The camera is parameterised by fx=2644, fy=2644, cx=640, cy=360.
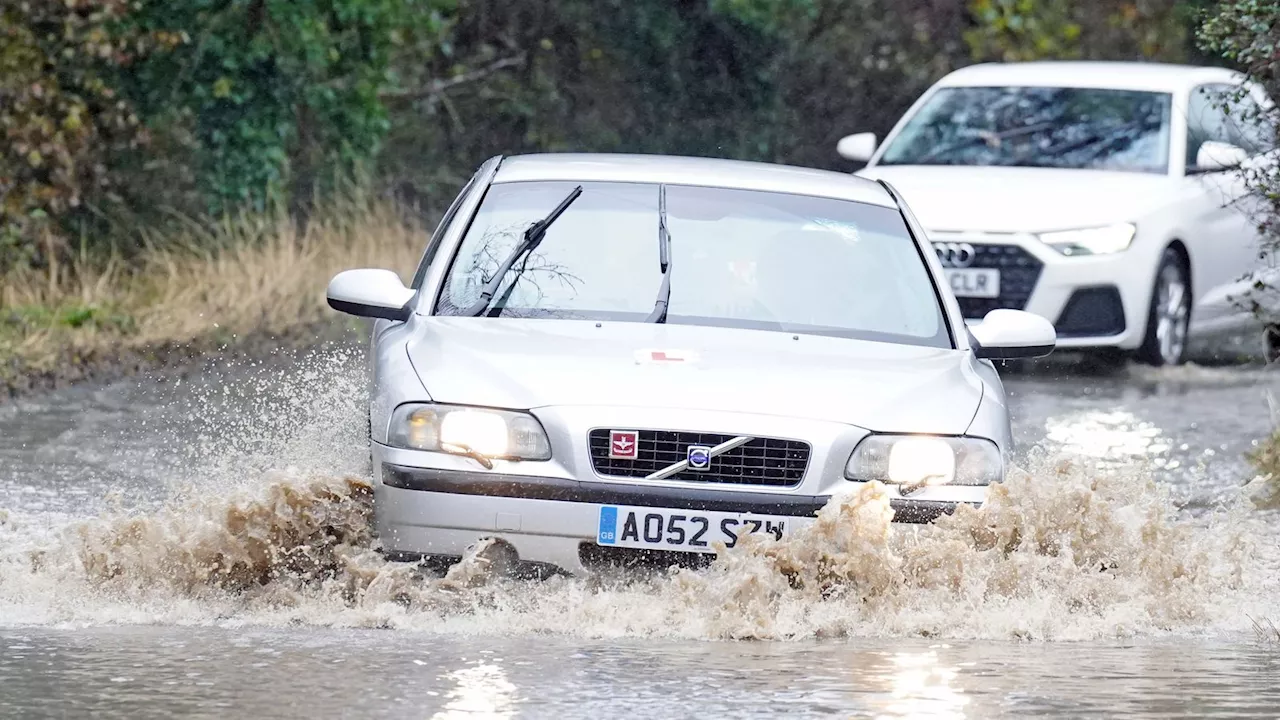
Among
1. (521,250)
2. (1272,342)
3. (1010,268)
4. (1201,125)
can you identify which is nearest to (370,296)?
(521,250)

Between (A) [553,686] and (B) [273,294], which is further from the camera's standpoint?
(B) [273,294]

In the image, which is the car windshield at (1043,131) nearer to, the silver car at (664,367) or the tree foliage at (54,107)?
the tree foliage at (54,107)

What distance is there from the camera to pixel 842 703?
20.2 feet

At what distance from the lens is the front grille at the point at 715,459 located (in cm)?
725

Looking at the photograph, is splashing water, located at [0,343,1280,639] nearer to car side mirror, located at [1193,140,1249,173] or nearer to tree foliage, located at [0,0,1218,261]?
car side mirror, located at [1193,140,1249,173]

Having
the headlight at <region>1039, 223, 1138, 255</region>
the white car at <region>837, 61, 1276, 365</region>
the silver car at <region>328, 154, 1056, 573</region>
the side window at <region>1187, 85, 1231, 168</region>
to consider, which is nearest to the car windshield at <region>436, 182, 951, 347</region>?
the silver car at <region>328, 154, 1056, 573</region>

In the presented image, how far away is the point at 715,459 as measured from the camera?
23.9ft

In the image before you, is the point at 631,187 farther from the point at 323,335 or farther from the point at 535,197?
the point at 323,335

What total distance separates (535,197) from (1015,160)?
7673 millimetres

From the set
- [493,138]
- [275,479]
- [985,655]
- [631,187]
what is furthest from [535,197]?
[493,138]

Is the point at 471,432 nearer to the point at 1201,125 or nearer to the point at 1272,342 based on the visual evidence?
the point at 1272,342

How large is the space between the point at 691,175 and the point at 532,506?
2.07 m

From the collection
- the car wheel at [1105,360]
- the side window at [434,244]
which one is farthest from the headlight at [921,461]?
the car wheel at [1105,360]

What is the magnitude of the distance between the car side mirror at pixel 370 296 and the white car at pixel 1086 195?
6.67 m
